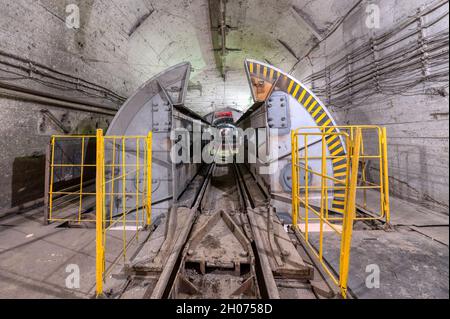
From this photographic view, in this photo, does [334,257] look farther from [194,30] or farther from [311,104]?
[194,30]

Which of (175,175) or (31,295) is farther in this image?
(175,175)

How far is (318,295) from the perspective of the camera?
7.04ft

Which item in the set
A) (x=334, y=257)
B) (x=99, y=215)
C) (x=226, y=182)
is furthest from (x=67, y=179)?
(x=334, y=257)

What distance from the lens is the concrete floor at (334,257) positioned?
85.2 inches

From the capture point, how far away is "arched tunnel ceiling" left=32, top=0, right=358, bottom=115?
21.0ft

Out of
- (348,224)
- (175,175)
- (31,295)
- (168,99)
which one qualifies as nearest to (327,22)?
(168,99)

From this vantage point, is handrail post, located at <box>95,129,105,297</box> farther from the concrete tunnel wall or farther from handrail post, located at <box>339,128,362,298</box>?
the concrete tunnel wall

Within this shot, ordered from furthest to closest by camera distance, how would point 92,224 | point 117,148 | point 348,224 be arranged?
point 117,148, point 92,224, point 348,224

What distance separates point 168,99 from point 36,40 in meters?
3.33

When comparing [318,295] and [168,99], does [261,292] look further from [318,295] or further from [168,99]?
[168,99]

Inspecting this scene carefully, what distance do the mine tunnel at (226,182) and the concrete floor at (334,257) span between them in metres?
0.02

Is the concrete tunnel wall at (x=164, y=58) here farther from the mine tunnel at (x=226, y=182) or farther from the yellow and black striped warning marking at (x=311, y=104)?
the yellow and black striped warning marking at (x=311, y=104)

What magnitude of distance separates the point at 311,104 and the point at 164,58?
7.57m

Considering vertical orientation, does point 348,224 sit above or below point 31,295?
above
